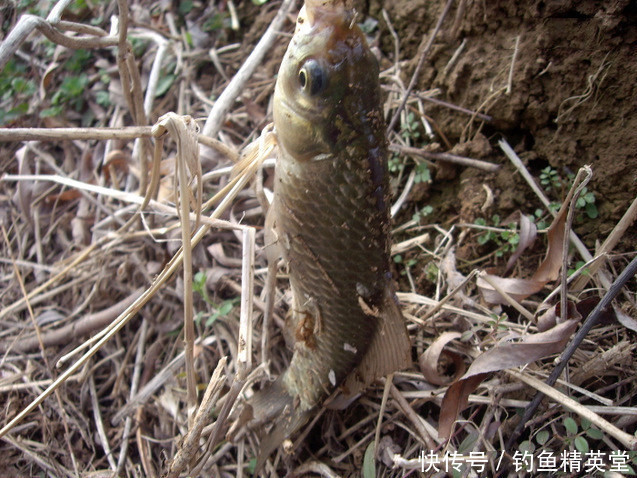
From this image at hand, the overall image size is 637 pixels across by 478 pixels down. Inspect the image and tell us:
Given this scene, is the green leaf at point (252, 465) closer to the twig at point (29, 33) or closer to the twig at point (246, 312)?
the twig at point (246, 312)

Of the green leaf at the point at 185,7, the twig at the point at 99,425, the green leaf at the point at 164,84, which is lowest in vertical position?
the twig at the point at 99,425

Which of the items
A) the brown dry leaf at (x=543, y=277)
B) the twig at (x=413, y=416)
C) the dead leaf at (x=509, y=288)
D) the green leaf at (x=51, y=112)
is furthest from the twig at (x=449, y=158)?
the green leaf at (x=51, y=112)

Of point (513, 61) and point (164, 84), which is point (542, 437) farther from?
point (164, 84)

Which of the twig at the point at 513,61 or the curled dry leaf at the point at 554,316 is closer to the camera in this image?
the curled dry leaf at the point at 554,316

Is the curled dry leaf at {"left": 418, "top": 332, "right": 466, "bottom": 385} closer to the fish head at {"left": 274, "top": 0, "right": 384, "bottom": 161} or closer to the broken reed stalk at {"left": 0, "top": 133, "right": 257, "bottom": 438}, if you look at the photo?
the fish head at {"left": 274, "top": 0, "right": 384, "bottom": 161}

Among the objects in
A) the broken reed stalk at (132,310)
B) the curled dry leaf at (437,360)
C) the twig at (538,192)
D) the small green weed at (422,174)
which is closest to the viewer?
the broken reed stalk at (132,310)

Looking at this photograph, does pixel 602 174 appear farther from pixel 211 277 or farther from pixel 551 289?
pixel 211 277
